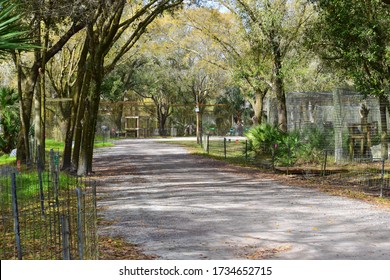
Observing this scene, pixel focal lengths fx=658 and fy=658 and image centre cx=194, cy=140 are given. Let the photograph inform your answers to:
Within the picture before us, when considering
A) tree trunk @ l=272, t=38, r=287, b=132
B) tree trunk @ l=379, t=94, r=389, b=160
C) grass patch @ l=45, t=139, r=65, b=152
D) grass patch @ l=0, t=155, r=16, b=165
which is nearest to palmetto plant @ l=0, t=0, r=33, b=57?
tree trunk @ l=379, t=94, r=389, b=160

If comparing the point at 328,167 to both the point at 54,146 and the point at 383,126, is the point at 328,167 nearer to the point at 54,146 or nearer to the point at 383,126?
the point at 383,126

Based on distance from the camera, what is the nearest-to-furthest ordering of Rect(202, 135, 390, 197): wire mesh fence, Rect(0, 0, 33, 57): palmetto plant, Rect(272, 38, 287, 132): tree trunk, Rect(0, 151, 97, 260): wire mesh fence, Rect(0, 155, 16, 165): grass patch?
1. Rect(0, 151, 97, 260): wire mesh fence
2. Rect(0, 0, 33, 57): palmetto plant
3. Rect(202, 135, 390, 197): wire mesh fence
4. Rect(0, 155, 16, 165): grass patch
5. Rect(272, 38, 287, 132): tree trunk

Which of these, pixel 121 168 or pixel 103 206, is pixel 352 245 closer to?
pixel 103 206

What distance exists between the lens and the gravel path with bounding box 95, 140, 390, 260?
883cm

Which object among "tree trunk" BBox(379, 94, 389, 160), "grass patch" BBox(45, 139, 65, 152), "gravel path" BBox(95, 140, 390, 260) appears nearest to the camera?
"gravel path" BBox(95, 140, 390, 260)

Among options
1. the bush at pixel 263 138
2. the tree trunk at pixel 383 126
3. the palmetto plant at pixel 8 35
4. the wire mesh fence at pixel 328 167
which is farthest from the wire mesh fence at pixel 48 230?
the bush at pixel 263 138

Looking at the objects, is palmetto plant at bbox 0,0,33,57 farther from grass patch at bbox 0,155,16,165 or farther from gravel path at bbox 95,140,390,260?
grass patch at bbox 0,155,16,165

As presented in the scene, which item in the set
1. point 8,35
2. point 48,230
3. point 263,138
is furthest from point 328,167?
point 8,35

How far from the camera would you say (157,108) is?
6744cm

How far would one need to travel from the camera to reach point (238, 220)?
11609 millimetres

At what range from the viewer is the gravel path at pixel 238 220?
8.83 m

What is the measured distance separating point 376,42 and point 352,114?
5.49 metres

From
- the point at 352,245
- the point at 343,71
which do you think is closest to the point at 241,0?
the point at 343,71

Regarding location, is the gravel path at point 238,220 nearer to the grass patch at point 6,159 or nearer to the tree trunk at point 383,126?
the tree trunk at point 383,126
